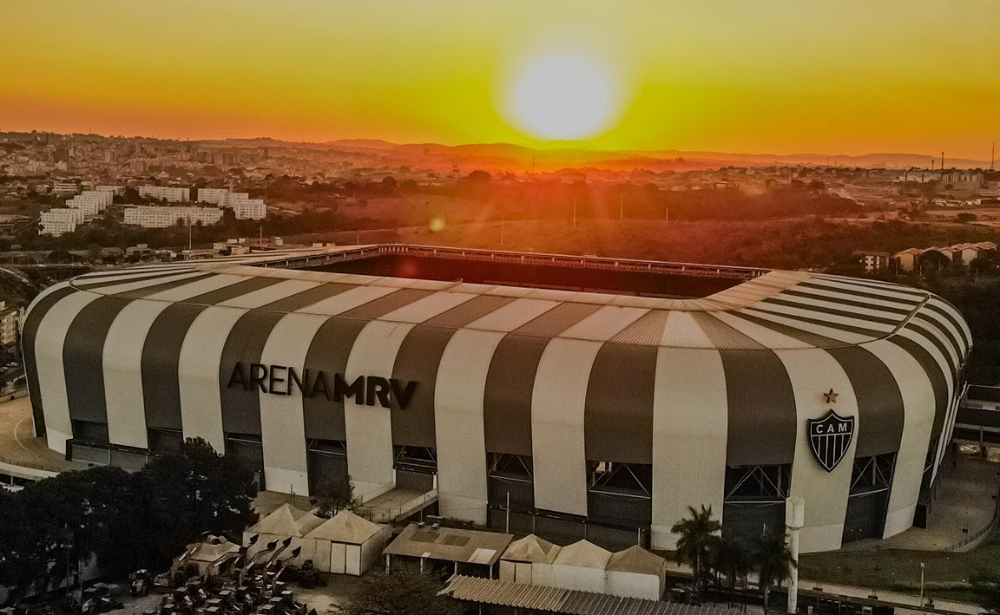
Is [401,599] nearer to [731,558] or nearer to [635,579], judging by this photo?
[635,579]

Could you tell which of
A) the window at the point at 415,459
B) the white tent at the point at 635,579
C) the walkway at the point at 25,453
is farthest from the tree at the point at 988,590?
the walkway at the point at 25,453

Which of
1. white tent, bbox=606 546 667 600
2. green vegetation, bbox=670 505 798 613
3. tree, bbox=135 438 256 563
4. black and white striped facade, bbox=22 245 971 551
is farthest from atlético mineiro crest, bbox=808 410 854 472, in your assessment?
tree, bbox=135 438 256 563

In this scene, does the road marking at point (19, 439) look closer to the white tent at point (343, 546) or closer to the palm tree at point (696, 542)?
the white tent at point (343, 546)

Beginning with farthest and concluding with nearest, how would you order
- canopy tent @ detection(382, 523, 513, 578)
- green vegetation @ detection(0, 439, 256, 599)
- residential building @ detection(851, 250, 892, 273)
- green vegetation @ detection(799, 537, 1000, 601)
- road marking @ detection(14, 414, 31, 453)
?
1. residential building @ detection(851, 250, 892, 273)
2. road marking @ detection(14, 414, 31, 453)
3. green vegetation @ detection(799, 537, 1000, 601)
4. canopy tent @ detection(382, 523, 513, 578)
5. green vegetation @ detection(0, 439, 256, 599)

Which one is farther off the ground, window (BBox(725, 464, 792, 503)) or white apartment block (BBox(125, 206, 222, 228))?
white apartment block (BBox(125, 206, 222, 228))

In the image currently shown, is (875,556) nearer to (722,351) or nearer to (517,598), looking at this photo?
(722,351)

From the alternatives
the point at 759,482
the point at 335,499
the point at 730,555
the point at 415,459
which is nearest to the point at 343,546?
the point at 335,499

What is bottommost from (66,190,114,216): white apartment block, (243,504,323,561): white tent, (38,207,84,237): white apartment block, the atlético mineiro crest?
(243,504,323,561): white tent

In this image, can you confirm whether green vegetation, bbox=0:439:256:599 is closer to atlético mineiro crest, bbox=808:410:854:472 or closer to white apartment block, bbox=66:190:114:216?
atlético mineiro crest, bbox=808:410:854:472
